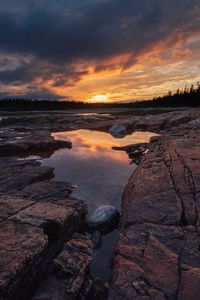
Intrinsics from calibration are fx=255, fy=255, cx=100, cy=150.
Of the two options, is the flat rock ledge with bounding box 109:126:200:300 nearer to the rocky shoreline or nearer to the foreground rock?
the rocky shoreline

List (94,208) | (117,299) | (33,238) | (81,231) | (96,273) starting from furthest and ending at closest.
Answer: (94,208) < (81,231) < (96,273) < (33,238) < (117,299)

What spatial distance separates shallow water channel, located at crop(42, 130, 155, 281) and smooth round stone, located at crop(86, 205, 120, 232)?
16 cm

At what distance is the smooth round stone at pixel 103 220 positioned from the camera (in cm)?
446

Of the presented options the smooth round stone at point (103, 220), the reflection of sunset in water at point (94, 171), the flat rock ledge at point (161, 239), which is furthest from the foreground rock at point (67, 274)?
the reflection of sunset in water at point (94, 171)

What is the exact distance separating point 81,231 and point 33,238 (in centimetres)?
144

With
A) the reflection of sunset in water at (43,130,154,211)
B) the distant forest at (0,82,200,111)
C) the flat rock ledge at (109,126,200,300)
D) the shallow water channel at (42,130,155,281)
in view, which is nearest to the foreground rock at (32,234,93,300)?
the shallow water channel at (42,130,155,281)

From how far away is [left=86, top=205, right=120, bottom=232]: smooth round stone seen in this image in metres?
4.46

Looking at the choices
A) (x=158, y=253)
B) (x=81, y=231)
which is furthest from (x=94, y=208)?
(x=158, y=253)

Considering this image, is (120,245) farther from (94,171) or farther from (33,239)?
(94,171)

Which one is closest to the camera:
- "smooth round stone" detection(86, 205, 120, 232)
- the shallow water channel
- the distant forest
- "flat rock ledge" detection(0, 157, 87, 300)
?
"flat rock ledge" detection(0, 157, 87, 300)

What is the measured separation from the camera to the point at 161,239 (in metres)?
3.48

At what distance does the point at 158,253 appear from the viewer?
318cm

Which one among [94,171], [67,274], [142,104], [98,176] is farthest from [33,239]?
[142,104]

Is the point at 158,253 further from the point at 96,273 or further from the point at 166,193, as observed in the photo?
the point at 166,193
